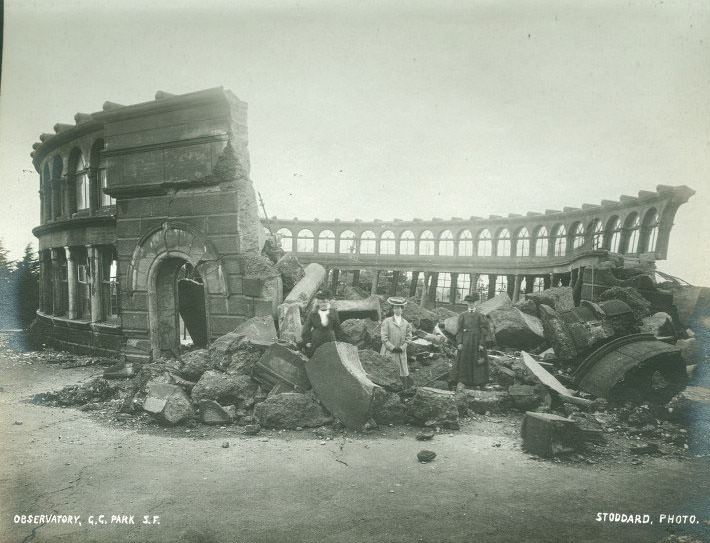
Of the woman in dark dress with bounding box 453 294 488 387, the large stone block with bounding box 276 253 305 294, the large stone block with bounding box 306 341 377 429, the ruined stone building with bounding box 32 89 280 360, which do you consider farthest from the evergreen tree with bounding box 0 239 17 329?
the woman in dark dress with bounding box 453 294 488 387

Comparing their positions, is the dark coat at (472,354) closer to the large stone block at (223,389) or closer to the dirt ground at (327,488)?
the dirt ground at (327,488)

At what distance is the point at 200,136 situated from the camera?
835 centimetres

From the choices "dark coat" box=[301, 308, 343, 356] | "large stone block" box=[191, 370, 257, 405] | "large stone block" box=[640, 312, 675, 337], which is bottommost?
"large stone block" box=[191, 370, 257, 405]

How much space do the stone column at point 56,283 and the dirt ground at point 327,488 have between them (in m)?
8.85

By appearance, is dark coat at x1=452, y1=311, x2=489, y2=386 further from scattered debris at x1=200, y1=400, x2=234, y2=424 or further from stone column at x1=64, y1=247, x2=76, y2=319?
stone column at x1=64, y1=247, x2=76, y2=319

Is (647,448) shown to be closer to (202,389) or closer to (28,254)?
(202,389)

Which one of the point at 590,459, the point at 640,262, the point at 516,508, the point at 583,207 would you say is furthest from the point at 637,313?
the point at 583,207

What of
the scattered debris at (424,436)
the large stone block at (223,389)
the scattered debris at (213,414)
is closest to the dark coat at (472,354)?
the scattered debris at (424,436)

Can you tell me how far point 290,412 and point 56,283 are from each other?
37.7ft

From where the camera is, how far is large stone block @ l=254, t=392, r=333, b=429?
5.76 m

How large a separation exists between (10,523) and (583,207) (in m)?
29.2

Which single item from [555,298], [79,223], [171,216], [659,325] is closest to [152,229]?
[171,216]

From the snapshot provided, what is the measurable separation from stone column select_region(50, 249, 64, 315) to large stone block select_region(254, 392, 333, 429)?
10945 mm

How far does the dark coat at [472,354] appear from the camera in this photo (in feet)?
23.4
